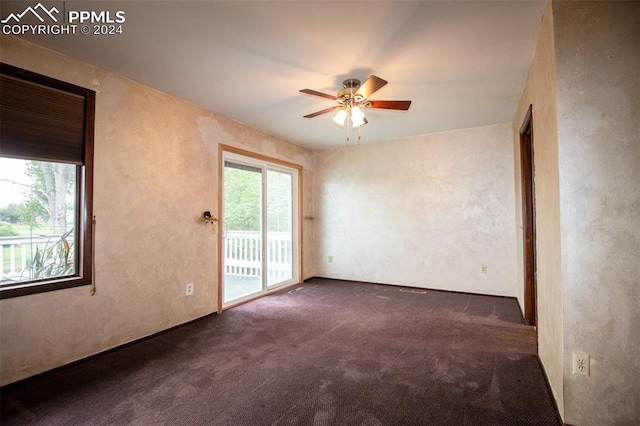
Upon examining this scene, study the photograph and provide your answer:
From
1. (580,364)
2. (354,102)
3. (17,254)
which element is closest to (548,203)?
(580,364)

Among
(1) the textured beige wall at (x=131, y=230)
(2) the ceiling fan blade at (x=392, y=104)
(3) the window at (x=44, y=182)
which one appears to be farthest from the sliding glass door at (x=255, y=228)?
(2) the ceiling fan blade at (x=392, y=104)

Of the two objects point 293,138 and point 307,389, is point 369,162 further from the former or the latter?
point 307,389

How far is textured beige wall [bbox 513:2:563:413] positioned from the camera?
5.72ft

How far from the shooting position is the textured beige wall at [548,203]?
1.74 metres

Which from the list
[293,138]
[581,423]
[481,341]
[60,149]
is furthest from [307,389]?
[293,138]

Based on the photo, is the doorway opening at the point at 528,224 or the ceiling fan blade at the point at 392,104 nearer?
the ceiling fan blade at the point at 392,104

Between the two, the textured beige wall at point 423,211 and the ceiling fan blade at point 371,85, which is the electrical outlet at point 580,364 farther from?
the textured beige wall at point 423,211

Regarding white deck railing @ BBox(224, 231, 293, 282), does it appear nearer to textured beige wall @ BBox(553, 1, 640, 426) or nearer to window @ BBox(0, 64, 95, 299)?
window @ BBox(0, 64, 95, 299)

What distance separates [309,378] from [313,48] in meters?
2.42

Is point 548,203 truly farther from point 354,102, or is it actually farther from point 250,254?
point 250,254

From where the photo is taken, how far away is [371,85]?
7.66 ft

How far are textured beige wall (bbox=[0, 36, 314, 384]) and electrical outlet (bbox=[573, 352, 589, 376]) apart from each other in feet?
10.7

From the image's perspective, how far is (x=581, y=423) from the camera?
1616 mm

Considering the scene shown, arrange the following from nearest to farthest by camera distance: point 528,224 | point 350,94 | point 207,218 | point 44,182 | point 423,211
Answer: point 44,182, point 350,94, point 528,224, point 207,218, point 423,211
